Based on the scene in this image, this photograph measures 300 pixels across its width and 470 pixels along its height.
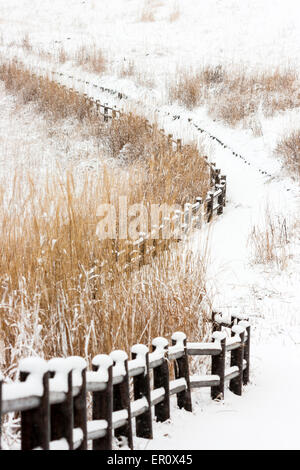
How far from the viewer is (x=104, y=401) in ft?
6.29

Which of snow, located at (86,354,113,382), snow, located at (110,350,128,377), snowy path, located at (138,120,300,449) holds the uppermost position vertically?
snow, located at (86,354,113,382)

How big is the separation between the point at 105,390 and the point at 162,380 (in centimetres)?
55

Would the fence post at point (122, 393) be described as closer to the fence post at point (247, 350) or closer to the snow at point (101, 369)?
the snow at point (101, 369)

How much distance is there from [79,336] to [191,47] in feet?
57.0

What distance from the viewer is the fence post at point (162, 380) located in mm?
2355

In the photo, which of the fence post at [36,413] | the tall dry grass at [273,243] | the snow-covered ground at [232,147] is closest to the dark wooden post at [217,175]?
the snow-covered ground at [232,147]

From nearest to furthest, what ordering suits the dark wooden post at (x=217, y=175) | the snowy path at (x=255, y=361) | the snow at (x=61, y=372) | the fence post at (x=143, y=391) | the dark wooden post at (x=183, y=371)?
the snow at (x=61, y=372) → the fence post at (x=143, y=391) → the snowy path at (x=255, y=361) → the dark wooden post at (x=183, y=371) → the dark wooden post at (x=217, y=175)

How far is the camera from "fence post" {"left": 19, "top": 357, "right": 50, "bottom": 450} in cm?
147

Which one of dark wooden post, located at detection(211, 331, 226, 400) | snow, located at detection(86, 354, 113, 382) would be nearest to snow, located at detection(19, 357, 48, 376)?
snow, located at detection(86, 354, 113, 382)

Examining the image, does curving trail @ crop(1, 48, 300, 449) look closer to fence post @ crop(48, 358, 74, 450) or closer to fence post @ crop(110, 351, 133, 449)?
fence post @ crop(110, 351, 133, 449)

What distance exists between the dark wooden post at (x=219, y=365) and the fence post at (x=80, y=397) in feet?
3.64

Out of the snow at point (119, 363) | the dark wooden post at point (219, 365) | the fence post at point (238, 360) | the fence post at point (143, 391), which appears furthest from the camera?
the fence post at point (238, 360)

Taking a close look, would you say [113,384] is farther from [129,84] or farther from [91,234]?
[129,84]

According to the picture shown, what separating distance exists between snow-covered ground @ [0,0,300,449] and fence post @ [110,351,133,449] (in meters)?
0.16
